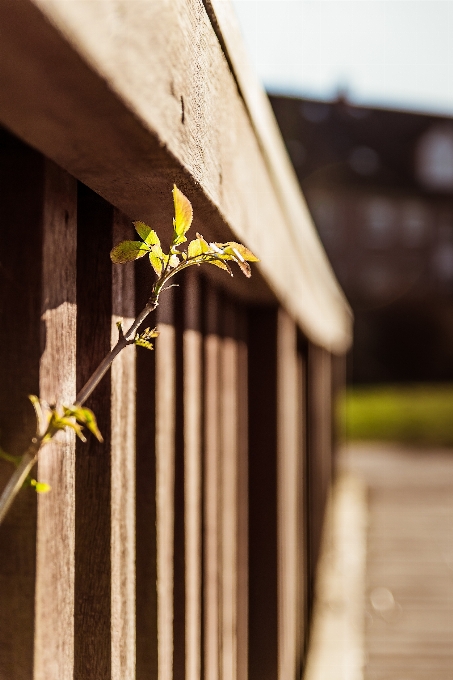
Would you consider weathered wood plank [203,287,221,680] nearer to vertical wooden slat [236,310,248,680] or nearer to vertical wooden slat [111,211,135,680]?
vertical wooden slat [236,310,248,680]

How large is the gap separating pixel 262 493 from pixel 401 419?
12.0 meters

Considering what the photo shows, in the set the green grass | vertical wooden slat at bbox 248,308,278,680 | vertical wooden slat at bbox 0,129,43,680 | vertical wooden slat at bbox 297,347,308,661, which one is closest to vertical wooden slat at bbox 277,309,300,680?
vertical wooden slat at bbox 248,308,278,680

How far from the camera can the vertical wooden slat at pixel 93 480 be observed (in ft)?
Answer: 2.14

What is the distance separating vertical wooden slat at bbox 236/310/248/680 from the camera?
4.84 feet

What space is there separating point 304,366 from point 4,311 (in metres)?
2.79

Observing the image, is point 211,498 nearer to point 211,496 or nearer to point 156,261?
point 211,496

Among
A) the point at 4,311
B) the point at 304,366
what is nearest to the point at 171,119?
the point at 4,311

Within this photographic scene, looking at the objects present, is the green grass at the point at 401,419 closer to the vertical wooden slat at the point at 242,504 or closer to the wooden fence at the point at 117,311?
the vertical wooden slat at the point at 242,504

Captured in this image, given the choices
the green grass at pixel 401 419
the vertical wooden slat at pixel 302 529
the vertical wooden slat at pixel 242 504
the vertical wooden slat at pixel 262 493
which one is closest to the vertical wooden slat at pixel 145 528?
the vertical wooden slat at pixel 242 504

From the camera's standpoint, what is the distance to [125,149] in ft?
1.48

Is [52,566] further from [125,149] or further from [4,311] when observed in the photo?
[125,149]

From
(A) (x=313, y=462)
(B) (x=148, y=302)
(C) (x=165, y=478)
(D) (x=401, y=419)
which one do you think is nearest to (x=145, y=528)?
(C) (x=165, y=478)

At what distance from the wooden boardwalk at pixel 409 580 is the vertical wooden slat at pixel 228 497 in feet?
5.07

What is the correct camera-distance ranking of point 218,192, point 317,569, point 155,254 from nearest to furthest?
point 155,254, point 218,192, point 317,569
